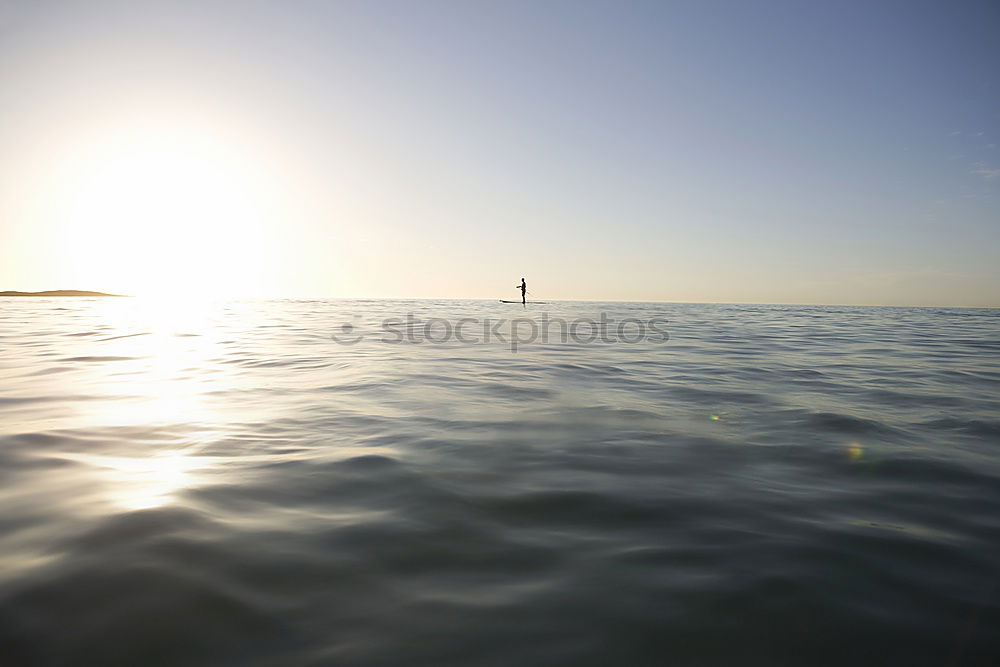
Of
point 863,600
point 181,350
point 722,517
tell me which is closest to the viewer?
point 863,600

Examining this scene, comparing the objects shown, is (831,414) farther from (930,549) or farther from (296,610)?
(296,610)

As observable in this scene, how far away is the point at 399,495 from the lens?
3.12 m

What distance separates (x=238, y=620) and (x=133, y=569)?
73 centimetres

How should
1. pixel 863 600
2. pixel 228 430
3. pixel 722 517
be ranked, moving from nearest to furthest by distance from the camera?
1. pixel 863 600
2. pixel 722 517
3. pixel 228 430

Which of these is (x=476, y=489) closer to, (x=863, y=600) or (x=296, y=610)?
(x=296, y=610)

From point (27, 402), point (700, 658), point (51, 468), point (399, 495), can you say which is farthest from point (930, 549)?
point (27, 402)

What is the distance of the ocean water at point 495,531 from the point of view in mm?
1814

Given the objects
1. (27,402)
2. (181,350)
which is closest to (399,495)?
(27,402)

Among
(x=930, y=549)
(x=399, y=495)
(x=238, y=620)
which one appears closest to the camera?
(x=238, y=620)

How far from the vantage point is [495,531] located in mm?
2656

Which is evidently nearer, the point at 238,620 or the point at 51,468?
the point at 238,620

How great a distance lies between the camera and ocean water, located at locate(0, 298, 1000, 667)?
181 centimetres

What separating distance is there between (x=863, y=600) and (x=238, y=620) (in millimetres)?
2673

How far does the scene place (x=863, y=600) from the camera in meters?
2.07
